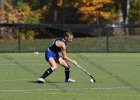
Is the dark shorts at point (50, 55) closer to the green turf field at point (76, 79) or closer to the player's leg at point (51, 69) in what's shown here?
the player's leg at point (51, 69)

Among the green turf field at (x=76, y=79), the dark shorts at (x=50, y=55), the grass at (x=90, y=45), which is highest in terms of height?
the dark shorts at (x=50, y=55)

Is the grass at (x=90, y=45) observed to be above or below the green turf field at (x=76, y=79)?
below

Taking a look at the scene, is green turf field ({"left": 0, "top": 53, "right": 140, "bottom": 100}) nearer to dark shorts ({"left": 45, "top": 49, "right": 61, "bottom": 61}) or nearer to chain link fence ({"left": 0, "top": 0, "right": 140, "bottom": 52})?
dark shorts ({"left": 45, "top": 49, "right": 61, "bottom": 61})

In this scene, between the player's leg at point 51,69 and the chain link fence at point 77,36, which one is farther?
the chain link fence at point 77,36

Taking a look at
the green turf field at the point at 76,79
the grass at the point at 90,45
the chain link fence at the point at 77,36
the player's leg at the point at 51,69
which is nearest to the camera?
the green turf field at the point at 76,79

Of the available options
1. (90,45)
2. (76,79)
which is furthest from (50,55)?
(90,45)

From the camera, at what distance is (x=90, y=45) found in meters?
31.9

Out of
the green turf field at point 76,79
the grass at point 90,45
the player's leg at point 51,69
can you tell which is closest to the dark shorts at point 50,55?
the player's leg at point 51,69

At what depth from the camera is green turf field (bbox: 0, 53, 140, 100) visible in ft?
46.8

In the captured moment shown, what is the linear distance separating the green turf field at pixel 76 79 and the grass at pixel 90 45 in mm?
4967

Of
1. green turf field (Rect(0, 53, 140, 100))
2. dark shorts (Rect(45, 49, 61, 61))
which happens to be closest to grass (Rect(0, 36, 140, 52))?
green turf field (Rect(0, 53, 140, 100))

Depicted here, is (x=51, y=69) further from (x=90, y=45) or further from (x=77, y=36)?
(x=77, y=36)

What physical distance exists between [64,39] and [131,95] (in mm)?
2999

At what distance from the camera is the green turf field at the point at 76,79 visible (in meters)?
14.3
